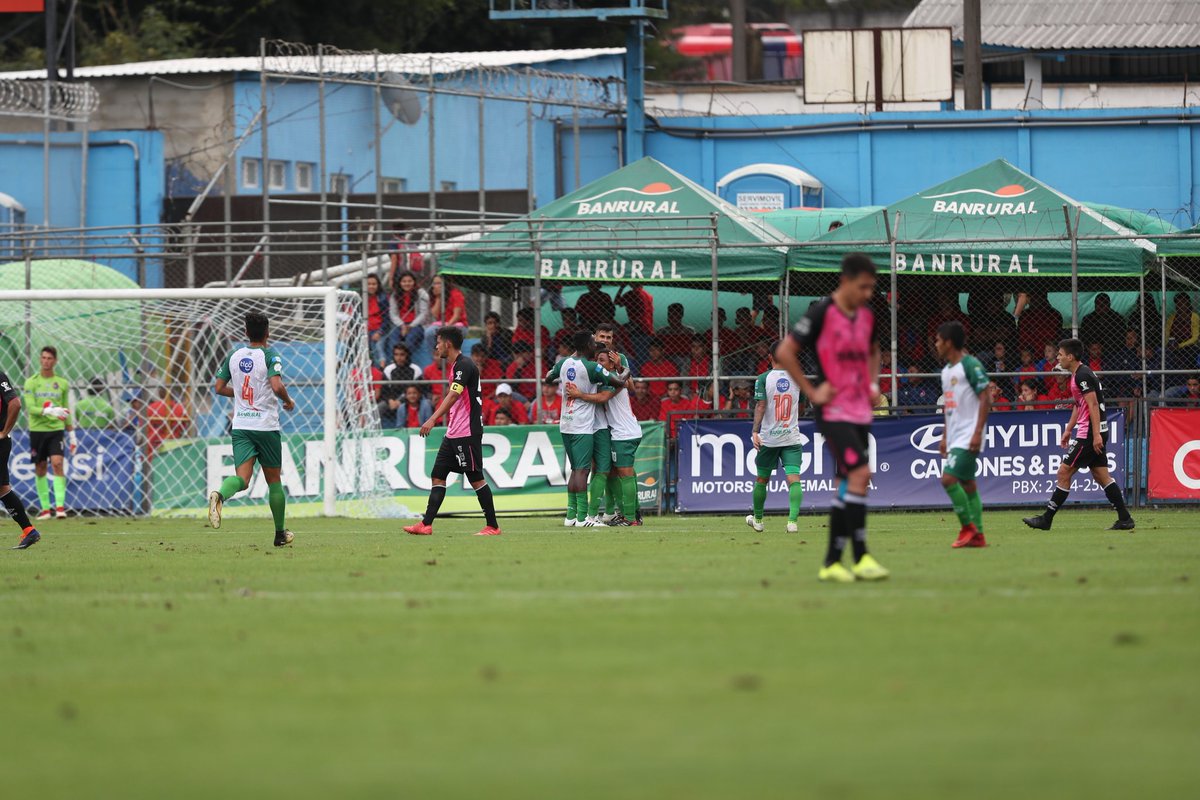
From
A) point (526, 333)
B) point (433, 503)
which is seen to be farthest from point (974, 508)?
point (526, 333)

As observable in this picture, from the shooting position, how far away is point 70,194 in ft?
115

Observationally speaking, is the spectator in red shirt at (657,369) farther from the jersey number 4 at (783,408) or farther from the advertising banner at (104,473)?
the advertising banner at (104,473)

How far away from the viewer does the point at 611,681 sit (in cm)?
735

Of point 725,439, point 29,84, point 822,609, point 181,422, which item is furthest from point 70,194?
point 822,609

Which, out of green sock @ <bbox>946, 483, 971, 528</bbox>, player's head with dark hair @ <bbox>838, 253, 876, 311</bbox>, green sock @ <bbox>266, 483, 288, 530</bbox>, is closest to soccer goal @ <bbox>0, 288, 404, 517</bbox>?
green sock @ <bbox>266, 483, 288, 530</bbox>

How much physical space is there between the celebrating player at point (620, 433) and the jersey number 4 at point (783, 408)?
2.39 m

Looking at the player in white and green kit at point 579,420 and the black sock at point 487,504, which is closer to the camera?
the black sock at point 487,504

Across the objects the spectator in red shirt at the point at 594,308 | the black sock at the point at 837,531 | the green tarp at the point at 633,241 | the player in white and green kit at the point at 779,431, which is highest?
the green tarp at the point at 633,241

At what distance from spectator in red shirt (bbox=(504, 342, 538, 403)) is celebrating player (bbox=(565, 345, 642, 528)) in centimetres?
428

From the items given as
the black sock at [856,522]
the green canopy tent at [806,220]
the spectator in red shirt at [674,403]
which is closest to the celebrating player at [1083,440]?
the black sock at [856,522]

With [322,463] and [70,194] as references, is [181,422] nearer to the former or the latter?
[322,463]

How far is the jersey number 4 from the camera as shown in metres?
17.9

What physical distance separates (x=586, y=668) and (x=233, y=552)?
27.3ft

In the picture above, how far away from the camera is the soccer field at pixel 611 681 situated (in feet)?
18.9
